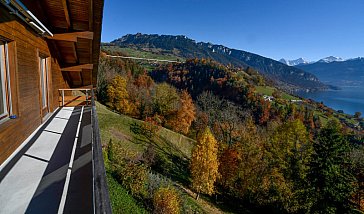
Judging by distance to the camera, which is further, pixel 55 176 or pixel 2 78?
pixel 2 78

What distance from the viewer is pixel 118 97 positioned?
47.0 meters

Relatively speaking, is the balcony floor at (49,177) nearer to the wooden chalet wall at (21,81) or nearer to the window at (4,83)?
the wooden chalet wall at (21,81)

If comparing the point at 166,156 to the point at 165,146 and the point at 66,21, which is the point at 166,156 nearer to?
the point at 165,146

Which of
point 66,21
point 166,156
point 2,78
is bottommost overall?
point 166,156

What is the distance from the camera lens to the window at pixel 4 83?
3.59 meters

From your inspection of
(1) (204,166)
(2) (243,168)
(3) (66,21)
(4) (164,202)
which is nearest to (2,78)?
(3) (66,21)

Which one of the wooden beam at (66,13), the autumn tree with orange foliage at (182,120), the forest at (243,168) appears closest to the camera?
the wooden beam at (66,13)

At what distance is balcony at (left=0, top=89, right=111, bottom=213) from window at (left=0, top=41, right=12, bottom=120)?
2.79 feet

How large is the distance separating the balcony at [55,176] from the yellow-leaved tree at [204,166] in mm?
20370

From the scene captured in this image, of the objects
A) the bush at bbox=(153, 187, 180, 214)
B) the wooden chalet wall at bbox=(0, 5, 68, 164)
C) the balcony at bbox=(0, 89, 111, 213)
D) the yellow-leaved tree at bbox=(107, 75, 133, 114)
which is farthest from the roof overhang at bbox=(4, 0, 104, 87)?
the yellow-leaved tree at bbox=(107, 75, 133, 114)

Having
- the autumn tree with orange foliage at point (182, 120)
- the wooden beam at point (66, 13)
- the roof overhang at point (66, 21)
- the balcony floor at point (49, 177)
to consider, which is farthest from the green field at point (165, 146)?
the wooden beam at point (66, 13)

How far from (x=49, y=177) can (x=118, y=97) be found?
45.3m

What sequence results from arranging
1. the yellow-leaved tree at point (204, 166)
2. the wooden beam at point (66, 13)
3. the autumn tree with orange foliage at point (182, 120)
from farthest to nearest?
the autumn tree with orange foliage at point (182, 120) → the yellow-leaved tree at point (204, 166) → the wooden beam at point (66, 13)

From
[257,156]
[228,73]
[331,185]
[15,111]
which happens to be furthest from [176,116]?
[228,73]
